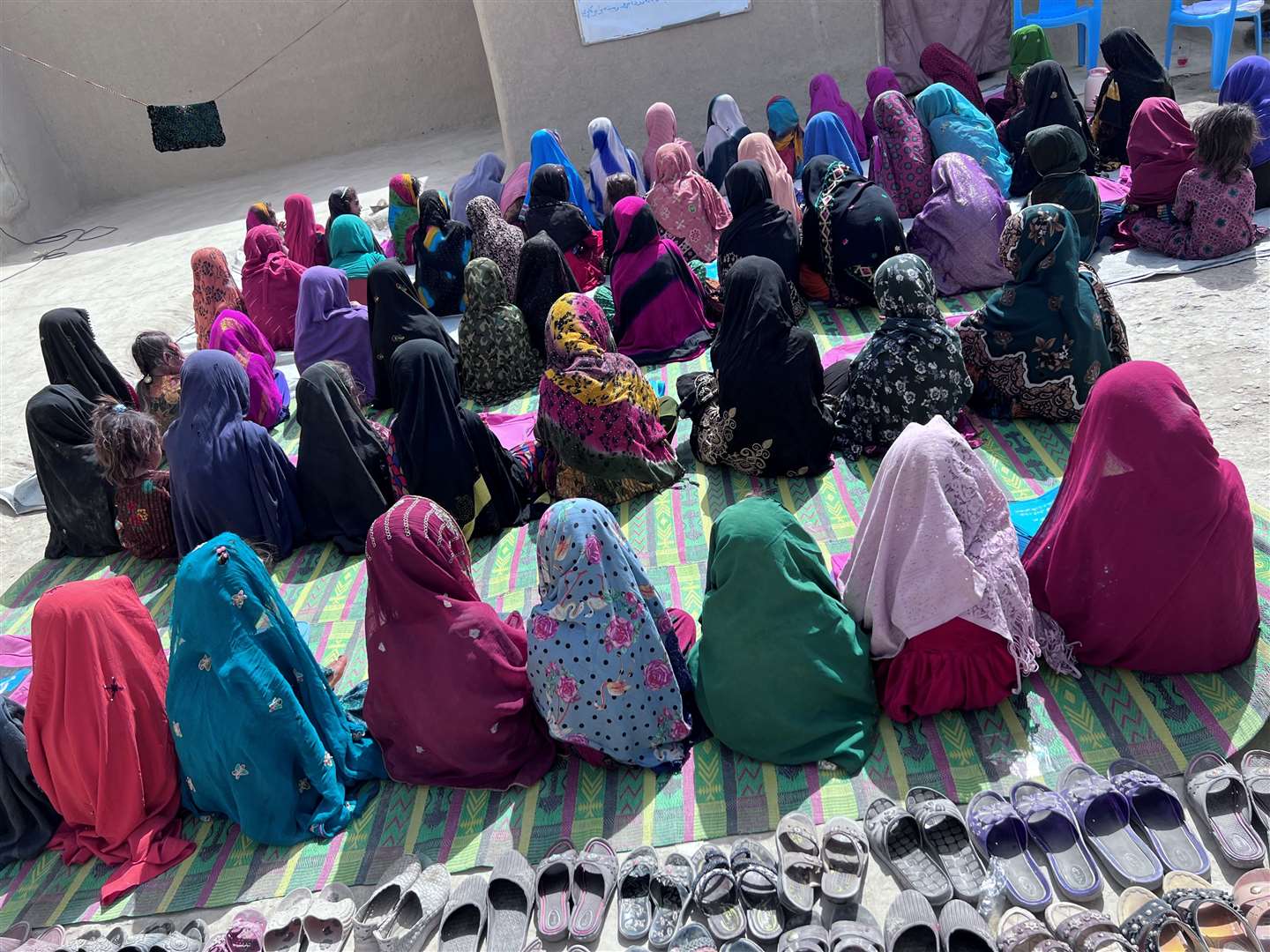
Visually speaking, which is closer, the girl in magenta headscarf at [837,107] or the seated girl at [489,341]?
the seated girl at [489,341]

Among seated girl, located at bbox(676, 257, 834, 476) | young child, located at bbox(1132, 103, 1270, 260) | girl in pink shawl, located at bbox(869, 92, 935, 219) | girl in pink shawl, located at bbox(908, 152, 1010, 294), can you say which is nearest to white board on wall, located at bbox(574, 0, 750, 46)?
girl in pink shawl, located at bbox(869, 92, 935, 219)

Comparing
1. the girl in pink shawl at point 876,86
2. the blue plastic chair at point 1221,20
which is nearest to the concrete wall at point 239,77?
the girl in pink shawl at point 876,86

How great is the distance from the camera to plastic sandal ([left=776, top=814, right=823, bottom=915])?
2.53 m

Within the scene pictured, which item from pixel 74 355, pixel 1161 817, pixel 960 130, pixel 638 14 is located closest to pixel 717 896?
pixel 1161 817

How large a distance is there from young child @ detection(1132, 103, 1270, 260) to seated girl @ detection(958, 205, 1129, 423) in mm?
1553

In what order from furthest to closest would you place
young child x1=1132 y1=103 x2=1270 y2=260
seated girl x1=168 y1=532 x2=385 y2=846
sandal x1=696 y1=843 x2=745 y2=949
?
young child x1=1132 y1=103 x2=1270 y2=260 → seated girl x1=168 y1=532 x2=385 y2=846 → sandal x1=696 y1=843 x2=745 y2=949

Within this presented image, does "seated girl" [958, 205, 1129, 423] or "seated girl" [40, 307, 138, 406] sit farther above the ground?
"seated girl" [40, 307, 138, 406]

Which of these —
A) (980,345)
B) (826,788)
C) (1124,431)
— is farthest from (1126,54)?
(826,788)

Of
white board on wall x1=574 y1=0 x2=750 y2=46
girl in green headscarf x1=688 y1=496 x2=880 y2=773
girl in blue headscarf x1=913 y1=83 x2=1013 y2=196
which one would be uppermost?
white board on wall x1=574 y1=0 x2=750 y2=46

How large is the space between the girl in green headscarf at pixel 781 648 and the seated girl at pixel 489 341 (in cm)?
329

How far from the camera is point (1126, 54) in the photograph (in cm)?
722

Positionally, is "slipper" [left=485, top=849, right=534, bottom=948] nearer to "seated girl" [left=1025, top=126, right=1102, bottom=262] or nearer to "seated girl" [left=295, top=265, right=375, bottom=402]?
"seated girl" [left=295, top=265, right=375, bottom=402]

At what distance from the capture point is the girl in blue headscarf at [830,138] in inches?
306

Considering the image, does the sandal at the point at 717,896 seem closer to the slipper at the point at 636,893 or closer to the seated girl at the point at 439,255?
the slipper at the point at 636,893
